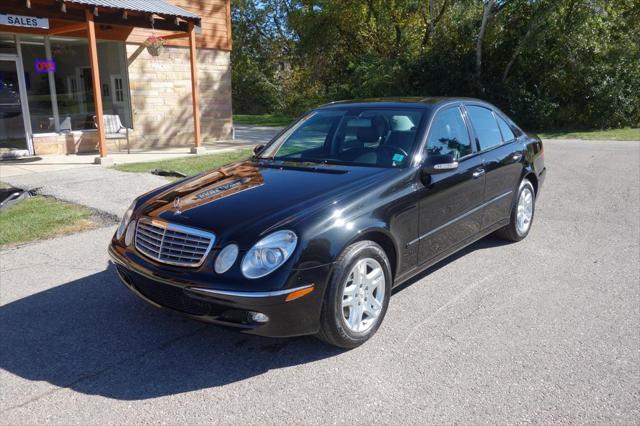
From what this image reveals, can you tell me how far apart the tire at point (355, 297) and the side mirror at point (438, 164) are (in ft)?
2.78

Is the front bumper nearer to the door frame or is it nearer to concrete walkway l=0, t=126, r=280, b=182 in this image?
concrete walkway l=0, t=126, r=280, b=182

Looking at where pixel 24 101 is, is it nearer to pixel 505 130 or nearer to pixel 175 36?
pixel 175 36

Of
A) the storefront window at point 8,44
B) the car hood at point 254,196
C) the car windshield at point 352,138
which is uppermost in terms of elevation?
the storefront window at point 8,44

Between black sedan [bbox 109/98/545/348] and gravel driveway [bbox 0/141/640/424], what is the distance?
32 cm

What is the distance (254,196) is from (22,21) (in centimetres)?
938

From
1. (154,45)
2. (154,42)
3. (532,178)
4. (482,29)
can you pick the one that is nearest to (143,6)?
(154,42)

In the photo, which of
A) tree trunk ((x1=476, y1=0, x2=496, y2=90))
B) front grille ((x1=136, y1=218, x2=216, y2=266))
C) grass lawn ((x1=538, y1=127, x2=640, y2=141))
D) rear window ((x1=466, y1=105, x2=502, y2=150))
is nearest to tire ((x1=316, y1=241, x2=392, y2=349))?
front grille ((x1=136, y1=218, x2=216, y2=266))

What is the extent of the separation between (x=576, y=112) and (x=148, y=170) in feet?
56.1

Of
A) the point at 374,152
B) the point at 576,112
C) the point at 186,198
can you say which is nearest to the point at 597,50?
the point at 576,112

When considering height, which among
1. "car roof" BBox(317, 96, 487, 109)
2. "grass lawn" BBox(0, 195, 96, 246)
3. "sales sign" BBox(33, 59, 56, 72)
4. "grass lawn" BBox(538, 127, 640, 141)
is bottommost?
"grass lawn" BBox(0, 195, 96, 246)

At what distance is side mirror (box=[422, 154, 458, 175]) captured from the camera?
4.27 m

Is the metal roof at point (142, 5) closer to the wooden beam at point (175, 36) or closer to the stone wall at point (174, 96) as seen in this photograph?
the wooden beam at point (175, 36)

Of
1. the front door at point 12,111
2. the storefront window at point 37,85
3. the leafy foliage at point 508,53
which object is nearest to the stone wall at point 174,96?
the storefront window at point 37,85

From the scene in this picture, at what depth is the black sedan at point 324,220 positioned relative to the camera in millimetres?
3316
